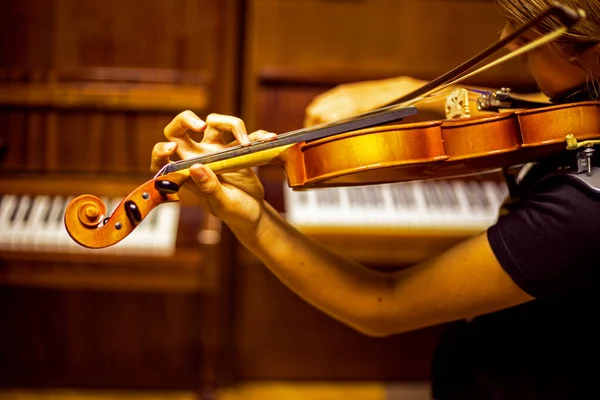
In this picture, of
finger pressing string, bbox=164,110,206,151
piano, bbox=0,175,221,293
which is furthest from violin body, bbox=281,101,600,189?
piano, bbox=0,175,221,293

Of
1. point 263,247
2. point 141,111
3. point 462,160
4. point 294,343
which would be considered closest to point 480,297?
point 462,160

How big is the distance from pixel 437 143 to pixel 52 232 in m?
1.31

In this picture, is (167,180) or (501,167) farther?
(501,167)

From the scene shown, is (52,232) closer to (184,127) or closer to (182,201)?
(182,201)

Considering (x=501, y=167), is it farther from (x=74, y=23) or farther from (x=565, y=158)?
(x=74, y=23)

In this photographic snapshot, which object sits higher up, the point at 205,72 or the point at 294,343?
the point at 205,72

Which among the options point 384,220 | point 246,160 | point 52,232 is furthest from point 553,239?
point 52,232

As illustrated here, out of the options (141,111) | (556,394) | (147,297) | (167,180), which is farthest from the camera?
(147,297)

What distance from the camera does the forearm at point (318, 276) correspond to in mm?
1078

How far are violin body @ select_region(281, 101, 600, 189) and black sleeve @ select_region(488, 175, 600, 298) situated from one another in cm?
7

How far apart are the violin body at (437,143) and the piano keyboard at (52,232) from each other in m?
1.04

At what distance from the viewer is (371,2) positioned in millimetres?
2248

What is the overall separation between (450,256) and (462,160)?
0.14m

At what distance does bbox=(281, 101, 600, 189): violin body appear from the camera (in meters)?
0.99
